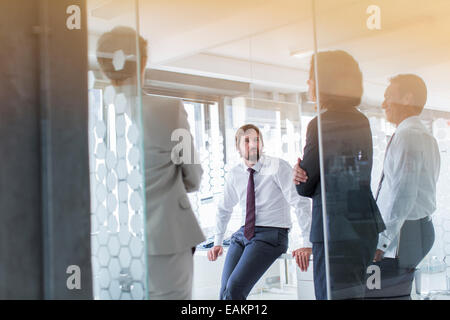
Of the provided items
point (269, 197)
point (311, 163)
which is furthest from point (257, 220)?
point (311, 163)

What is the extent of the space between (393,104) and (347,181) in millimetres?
378

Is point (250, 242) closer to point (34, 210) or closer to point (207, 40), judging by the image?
point (34, 210)

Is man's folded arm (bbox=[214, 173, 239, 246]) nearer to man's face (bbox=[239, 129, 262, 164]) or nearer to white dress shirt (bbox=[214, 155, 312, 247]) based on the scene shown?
white dress shirt (bbox=[214, 155, 312, 247])

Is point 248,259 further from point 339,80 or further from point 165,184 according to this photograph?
point 339,80

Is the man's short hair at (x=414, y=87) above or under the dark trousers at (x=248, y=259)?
above

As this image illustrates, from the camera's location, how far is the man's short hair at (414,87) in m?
2.20

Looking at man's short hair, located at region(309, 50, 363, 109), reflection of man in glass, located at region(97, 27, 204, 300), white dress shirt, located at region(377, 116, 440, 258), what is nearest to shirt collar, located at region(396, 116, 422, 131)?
white dress shirt, located at region(377, 116, 440, 258)

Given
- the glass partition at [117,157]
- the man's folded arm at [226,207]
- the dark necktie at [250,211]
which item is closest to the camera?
the glass partition at [117,157]

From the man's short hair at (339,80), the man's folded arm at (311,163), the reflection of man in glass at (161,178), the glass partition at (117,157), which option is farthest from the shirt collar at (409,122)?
the glass partition at (117,157)

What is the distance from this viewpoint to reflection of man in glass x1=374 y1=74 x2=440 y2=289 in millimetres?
2197

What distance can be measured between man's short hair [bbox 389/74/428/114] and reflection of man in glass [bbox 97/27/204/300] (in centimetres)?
92

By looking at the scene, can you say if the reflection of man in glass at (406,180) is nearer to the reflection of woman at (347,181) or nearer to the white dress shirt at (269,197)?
the reflection of woman at (347,181)

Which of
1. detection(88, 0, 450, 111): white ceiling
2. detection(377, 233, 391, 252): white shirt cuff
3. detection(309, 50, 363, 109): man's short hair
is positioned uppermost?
detection(88, 0, 450, 111): white ceiling

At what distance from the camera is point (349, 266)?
2.18m
